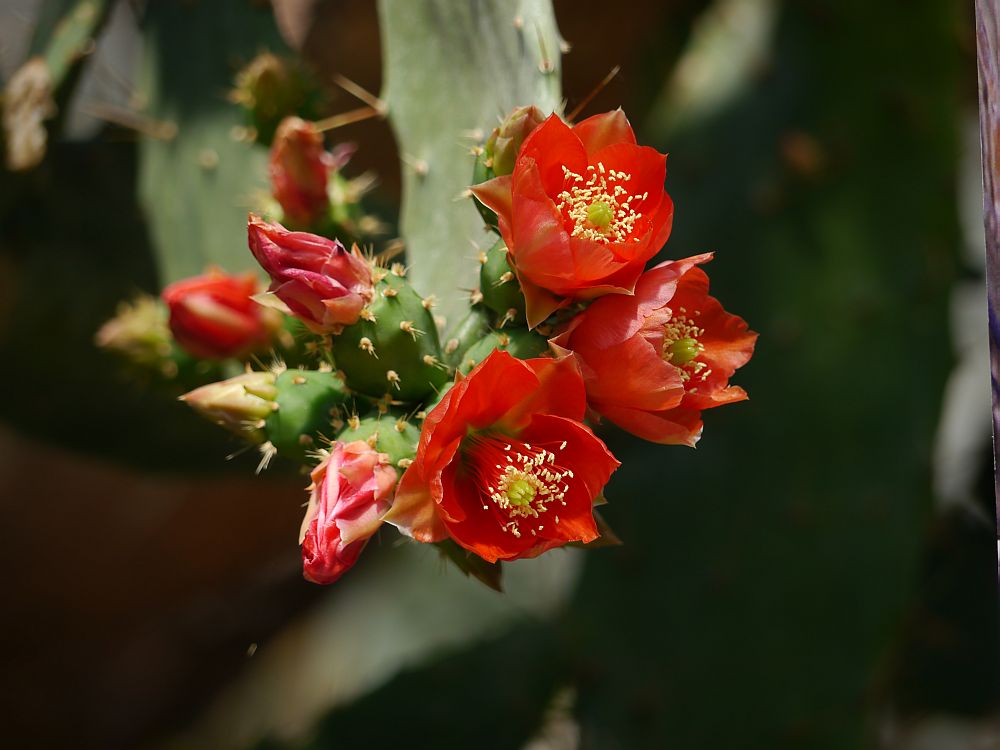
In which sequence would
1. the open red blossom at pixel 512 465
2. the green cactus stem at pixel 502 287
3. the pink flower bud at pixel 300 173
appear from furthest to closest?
the pink flower bud at pixel 300 173 → the green cactus stem at pixel 502 287 → the open red blossom at pixel 512 465

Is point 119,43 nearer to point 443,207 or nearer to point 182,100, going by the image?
point 182,100

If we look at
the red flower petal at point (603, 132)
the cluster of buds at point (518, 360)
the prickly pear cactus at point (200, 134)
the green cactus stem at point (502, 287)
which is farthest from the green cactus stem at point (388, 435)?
the prickly pear cactus at point (200, 134)

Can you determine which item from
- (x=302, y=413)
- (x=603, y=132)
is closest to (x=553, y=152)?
(x=603, y=132)

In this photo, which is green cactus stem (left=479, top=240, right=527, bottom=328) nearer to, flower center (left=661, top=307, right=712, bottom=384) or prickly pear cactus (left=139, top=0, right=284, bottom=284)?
flower center (left=661, top=307, right=712, bottom=384)

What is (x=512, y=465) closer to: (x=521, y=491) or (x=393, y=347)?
(x=521, y=491)

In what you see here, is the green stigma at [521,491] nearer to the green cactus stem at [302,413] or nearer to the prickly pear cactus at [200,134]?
the green cactus stem at [302,413]

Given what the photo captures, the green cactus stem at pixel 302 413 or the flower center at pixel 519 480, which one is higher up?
the flower center at pixel 519 480

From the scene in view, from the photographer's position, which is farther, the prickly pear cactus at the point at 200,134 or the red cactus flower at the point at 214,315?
the prickly pear cactus at the point at 200,134
